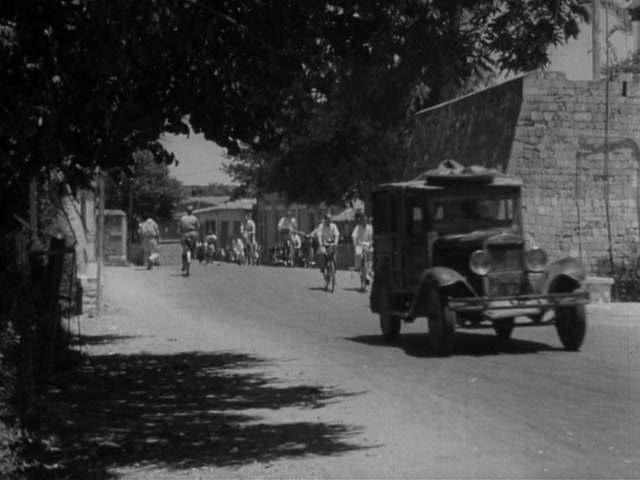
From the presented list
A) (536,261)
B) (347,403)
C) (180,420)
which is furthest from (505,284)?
(180,420)

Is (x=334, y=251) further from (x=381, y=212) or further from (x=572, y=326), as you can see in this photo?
(x=572, y=326)

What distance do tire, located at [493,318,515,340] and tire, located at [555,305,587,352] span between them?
1.83 feet

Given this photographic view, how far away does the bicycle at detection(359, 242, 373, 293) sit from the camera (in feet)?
90.4

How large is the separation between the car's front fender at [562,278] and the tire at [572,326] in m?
0.32

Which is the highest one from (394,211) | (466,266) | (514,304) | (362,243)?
(394,211)

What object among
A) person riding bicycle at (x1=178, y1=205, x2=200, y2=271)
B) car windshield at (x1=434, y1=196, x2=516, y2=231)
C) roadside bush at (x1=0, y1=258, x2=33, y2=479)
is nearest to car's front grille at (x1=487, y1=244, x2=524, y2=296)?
car windshield at (x1=434, y1=196, x2=516, y2=231)

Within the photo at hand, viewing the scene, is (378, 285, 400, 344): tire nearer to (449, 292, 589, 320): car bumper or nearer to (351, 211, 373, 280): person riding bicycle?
(449, 292, 589, 320): car bumper

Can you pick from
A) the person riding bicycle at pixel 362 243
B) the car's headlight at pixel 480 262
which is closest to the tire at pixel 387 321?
the car's headlight at pixel 480 262

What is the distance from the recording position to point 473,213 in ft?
54.5

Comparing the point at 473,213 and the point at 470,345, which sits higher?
the point at 473,213

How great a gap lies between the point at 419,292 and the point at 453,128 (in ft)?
62.7

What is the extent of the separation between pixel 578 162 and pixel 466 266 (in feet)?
46.6

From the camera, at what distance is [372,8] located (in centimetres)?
1111

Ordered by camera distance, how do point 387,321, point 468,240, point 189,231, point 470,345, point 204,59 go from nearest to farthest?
1. point 204,59
2. point 468,240
3. point 470,345
4. point 387,321
5. point 189,231
